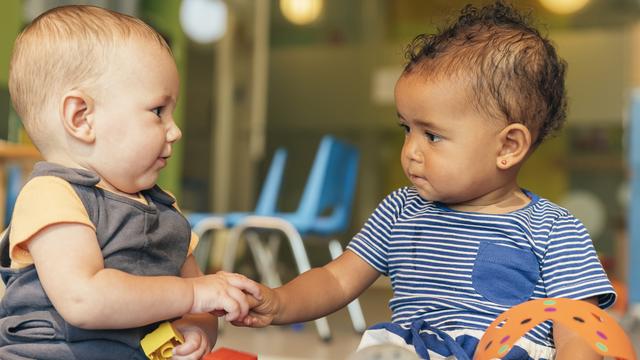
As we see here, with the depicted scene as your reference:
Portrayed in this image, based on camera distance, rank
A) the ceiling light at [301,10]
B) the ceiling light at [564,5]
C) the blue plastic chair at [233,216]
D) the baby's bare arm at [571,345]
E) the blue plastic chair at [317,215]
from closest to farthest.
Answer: the baby's bare arm at [571,345] < the blue plastic chair at [317,215] < the blue plastic chair at [233,216] < the ceiling light at [564,5] < the ceiling light at [301,10]

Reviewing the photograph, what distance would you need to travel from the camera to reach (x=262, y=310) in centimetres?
100

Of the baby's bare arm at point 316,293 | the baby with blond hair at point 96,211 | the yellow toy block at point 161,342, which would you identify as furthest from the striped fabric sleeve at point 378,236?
the yellow toy block at point 161,342

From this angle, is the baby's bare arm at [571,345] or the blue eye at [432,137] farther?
the blue eye at [432,137]

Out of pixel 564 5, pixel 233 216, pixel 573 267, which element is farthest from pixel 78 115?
pixel 564 5

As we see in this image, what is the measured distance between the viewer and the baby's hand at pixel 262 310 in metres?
0.96

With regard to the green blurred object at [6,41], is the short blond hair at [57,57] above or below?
above

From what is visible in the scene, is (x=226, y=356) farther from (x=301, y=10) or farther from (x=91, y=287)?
(x=301, y=10)

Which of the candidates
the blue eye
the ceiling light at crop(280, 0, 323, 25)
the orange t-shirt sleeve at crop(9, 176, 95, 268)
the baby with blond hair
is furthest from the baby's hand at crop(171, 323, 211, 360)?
the ceiling light at crop(280, 0, 323, 25)

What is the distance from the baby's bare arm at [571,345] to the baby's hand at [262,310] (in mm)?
331

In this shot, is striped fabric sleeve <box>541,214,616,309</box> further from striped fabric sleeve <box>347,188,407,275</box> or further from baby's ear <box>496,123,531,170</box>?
striped fabric sleeve <box>347,188,407,275</box>

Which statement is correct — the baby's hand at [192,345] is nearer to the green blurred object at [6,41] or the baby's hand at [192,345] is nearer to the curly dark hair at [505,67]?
the curly dark hair at [505,67]

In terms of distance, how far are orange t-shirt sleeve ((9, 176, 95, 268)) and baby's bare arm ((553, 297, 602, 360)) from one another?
1.73ft

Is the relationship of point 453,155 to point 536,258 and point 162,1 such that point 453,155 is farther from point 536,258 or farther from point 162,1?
point 162,1

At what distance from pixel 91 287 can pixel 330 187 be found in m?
2.55
